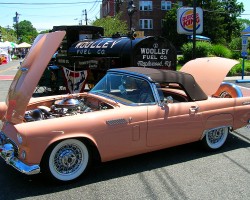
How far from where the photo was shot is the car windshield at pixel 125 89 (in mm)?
4668

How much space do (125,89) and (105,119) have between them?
3.05ft

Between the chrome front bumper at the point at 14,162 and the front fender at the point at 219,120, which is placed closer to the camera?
the chrome front bumper at the point at 14,162

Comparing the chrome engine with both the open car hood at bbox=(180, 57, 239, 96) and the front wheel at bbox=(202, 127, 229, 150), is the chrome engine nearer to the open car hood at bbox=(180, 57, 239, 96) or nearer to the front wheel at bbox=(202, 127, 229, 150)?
the front wheel at bbox=(202, 127, 229, 150)

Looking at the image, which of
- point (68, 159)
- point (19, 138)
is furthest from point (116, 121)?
point (19, 138)

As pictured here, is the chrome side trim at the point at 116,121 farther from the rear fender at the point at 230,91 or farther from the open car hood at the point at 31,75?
the rear fender at the point at 230,91

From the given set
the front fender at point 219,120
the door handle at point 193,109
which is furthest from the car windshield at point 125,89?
the front fender at point 219,120

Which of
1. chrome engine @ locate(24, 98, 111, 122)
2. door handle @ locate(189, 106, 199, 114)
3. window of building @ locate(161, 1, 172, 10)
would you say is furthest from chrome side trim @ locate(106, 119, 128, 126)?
window of building @ locate(161, 1, 172, 10)

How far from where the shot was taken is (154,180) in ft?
13.6

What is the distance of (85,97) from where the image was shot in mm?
5363

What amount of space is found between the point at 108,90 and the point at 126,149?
1214 mm

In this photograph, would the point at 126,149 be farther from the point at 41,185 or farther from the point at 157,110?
the point at 41,185

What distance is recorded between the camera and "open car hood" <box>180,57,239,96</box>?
5.72m

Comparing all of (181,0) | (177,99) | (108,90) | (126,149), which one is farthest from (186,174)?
(181,0)

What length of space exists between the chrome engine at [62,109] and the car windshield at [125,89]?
0.95 ft
